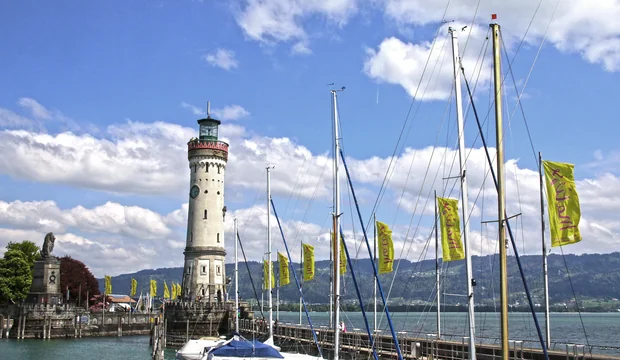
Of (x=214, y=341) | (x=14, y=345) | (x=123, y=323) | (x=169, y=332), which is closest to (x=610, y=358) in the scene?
(x=214, y=341)

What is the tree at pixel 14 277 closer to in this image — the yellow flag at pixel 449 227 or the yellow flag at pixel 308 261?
the yellow flag at pixel 308 261

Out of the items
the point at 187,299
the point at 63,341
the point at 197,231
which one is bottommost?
the point at 63,341

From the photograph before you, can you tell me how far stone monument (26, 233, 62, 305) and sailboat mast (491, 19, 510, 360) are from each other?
8910 cm

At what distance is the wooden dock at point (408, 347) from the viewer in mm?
31078

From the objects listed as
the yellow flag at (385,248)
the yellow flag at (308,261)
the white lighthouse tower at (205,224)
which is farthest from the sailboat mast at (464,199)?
the white lighthouse tower at (205,224)

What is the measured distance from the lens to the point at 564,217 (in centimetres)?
2452

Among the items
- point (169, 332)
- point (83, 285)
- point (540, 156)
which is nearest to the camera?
point (540, 156)

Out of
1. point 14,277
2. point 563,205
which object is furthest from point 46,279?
point 563,205

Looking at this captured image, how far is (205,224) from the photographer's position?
3361 inches

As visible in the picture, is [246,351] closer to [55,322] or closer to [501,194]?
[501,194]

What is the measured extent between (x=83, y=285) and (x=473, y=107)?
113m

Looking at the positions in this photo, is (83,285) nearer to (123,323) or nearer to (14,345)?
(123,323)

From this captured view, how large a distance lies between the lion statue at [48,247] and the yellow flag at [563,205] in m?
89.3

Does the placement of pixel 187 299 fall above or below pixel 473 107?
below
